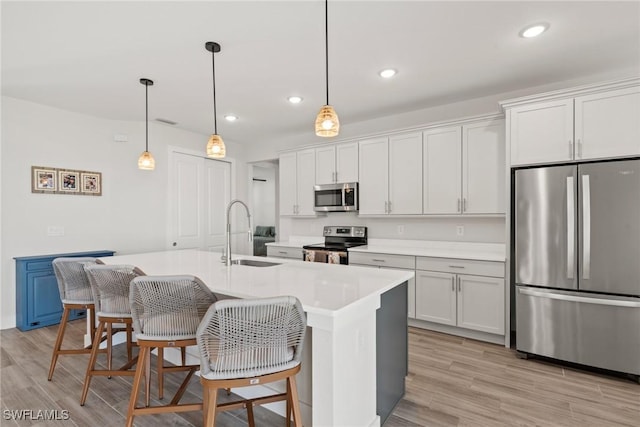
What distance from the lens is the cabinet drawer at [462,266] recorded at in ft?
10.2

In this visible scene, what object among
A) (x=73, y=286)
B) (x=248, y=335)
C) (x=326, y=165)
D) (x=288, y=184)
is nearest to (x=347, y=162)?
(x=326, y=165)

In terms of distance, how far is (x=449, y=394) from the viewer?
7.40 ft

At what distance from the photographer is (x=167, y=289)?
5.22 ft

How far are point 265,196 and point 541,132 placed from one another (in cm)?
591

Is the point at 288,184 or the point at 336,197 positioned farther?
the point at 288,184

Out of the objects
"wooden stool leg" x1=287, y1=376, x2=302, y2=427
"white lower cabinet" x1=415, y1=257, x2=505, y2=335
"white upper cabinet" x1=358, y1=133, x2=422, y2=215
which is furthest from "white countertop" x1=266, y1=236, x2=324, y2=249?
"wooden stool leg" x1=287, y1=376, x2=302, y2=427

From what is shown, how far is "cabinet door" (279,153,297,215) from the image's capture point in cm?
500

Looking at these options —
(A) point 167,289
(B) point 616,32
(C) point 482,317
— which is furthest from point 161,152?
(B) point 616,32

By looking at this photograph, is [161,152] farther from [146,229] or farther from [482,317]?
[482,317]

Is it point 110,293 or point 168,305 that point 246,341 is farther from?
point 110,293

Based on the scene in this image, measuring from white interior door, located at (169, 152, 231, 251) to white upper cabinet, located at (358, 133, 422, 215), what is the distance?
2693 mm

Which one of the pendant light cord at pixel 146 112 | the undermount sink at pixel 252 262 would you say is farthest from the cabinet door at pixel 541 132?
the pendant light cord at pixel 146 112

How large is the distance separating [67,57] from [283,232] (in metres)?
3.61

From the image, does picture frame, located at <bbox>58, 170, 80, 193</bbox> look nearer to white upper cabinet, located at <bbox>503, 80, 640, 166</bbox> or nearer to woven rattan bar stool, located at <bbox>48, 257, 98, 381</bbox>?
woven rattan bar stool, located at <bbox>48, 257, 98, 381</bbox>
